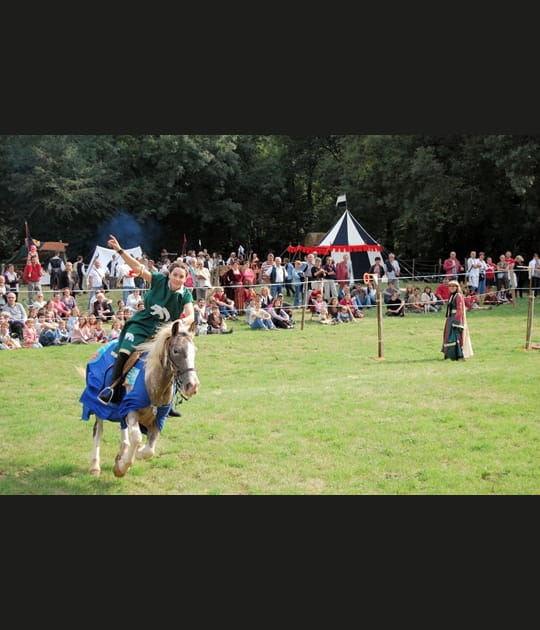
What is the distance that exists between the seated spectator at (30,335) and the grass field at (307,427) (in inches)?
20.2

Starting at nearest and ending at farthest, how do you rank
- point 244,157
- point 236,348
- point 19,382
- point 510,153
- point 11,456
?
point 11,456 → point 19,382 → point 236,348 → point 510,153 → point 244,157

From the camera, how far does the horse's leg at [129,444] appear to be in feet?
21.9

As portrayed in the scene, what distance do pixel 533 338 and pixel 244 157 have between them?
1256 inches

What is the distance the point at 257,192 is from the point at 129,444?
38340mm

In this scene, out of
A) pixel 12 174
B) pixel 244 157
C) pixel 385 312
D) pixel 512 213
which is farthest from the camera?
pixel 244 157

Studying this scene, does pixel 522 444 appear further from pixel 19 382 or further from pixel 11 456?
pixel 19 382

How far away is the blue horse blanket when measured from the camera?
6.79m

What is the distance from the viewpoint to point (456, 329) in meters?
13.6

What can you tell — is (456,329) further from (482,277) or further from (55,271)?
(55,271)

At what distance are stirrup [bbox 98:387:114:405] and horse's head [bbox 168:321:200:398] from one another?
3.39 ft

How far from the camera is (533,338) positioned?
15773 mm

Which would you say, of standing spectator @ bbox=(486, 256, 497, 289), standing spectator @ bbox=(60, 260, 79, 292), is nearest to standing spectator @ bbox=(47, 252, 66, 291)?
standing spectator @ bbox=(60, 260, 79, 292)

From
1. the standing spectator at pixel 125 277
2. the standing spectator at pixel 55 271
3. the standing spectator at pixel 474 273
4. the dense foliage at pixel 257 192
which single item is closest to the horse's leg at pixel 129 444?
the standing spectator at pixel 125 277

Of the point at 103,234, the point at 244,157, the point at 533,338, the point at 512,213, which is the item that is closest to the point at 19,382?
the point at 533,338
